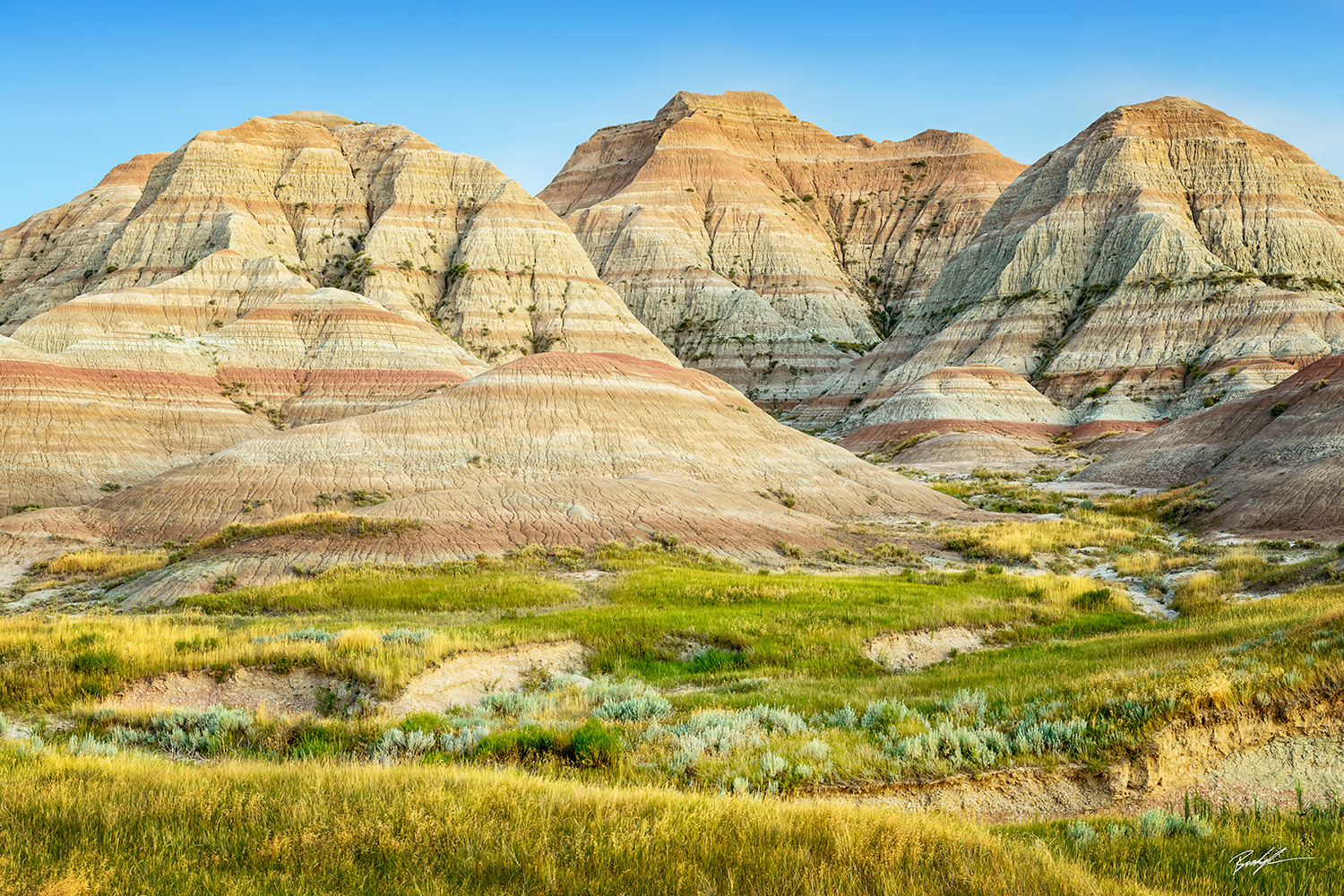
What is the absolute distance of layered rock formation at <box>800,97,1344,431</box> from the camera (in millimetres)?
86250

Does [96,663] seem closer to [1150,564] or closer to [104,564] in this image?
[104,564]

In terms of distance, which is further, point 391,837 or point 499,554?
point 499,554

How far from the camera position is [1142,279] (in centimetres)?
9569

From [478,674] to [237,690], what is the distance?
361cm

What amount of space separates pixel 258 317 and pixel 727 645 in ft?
218

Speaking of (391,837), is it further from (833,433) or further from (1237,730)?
(833,433)

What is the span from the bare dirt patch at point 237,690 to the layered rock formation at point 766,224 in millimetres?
101792

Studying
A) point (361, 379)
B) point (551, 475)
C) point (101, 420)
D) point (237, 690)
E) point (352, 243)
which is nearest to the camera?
point (237, 690)

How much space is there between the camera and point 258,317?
71125 mm

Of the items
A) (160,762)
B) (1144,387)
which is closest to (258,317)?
(160,762)

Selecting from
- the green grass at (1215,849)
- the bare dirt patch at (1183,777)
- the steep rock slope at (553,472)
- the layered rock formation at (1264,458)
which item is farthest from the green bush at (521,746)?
the layered rock formation at (1264,458)

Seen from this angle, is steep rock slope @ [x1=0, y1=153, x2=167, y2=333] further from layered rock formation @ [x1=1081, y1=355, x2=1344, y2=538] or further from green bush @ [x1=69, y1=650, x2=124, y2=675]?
layered rock formation @ [x1=1081, y1=355, x2=1344, y2=538]

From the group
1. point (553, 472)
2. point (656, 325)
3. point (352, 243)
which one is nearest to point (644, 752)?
point (553, 472)

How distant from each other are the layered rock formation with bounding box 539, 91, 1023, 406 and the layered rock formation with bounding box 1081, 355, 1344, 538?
2267 inches
